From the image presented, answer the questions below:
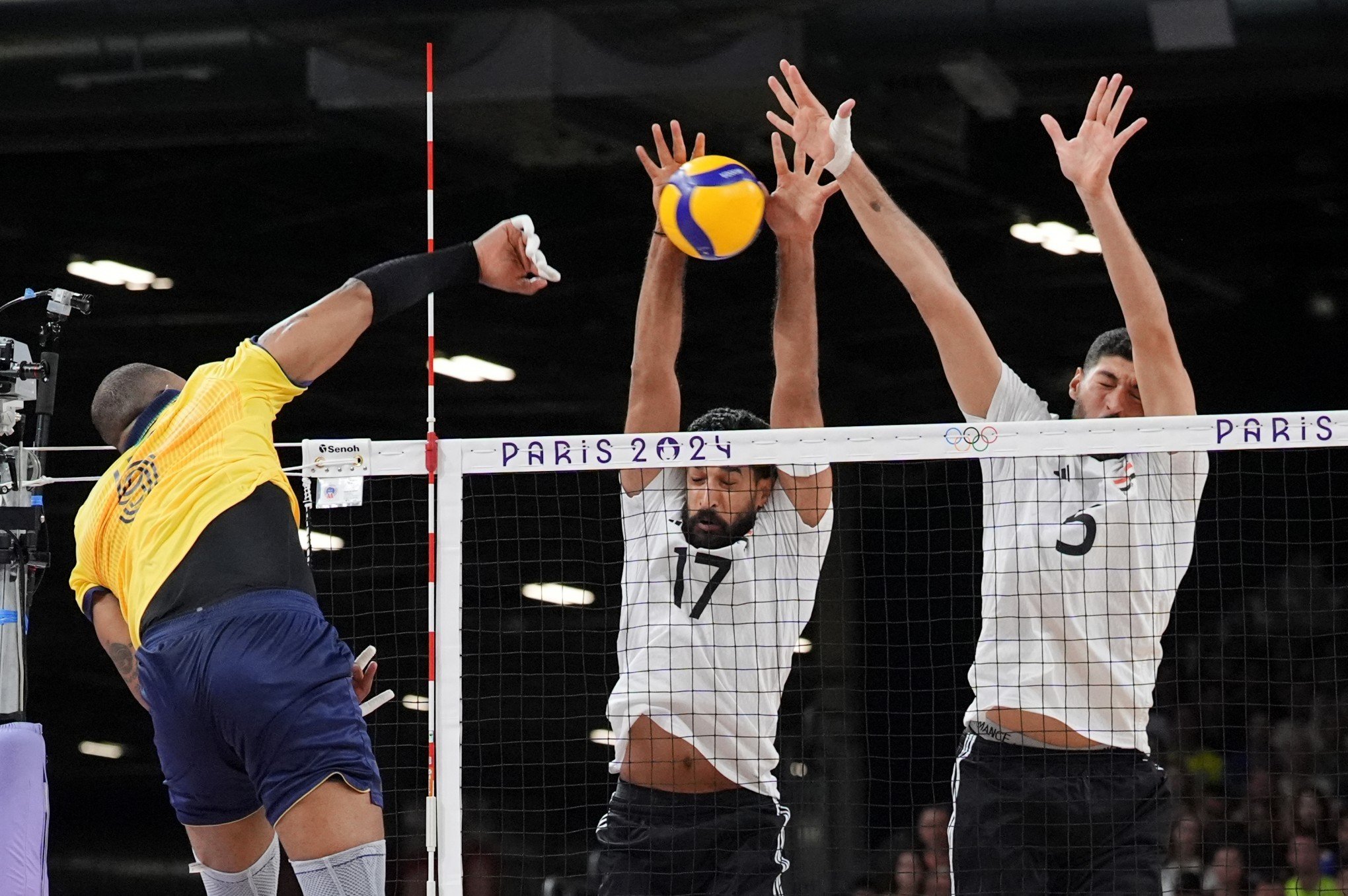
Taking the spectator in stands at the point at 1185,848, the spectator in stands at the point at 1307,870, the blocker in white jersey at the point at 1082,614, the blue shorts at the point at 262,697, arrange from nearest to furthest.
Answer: the blue shorts at the point at 262,697 < the blocker in white jersey at the point at 1082,614 < the spectator in stands at the point at 1307,870 < the spectator in stands at the point at 1185,848

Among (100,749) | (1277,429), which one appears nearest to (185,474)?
(1277,429)

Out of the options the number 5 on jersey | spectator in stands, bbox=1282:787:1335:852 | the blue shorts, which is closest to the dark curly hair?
the number 5 on jersey

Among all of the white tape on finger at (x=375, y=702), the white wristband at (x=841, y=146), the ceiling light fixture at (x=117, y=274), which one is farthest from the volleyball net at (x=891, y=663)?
the ceiling light fixture at (x=117, y=274)

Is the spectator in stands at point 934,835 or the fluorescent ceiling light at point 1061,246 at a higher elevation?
the fluorescent ceiling light at point 1061,246

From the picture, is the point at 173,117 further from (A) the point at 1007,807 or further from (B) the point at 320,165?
(A) the point at 1007,807

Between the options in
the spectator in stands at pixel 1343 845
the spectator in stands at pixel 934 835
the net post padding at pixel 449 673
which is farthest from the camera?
the spectator in stands at pixel 934 835

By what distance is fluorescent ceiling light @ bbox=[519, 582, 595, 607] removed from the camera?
11703 millimetres

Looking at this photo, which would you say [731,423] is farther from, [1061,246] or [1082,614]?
[1061,246]

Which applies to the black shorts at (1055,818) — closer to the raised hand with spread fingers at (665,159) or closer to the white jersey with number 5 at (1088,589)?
the white jersey with number 5 at (1088,589)

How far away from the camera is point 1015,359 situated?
10758 mm

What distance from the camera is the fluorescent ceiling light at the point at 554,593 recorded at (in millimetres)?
11703

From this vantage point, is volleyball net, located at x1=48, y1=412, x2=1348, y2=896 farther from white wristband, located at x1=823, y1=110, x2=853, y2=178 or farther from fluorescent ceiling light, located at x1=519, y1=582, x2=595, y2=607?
white wristband, located at x1=823, y1=110, x2=853, y2=178

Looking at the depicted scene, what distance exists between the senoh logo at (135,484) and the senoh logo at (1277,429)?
3.45m

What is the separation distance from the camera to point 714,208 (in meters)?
5.43
